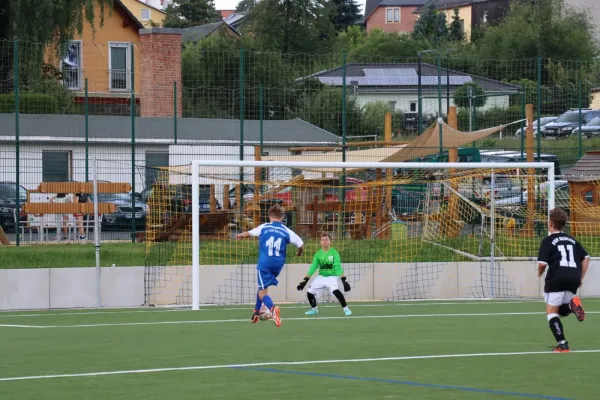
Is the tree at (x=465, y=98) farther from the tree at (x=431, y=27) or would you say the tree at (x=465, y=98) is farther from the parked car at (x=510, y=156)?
the tree at (x=431, y=27)

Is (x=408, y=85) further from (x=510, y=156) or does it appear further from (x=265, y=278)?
(x=265, y=278)

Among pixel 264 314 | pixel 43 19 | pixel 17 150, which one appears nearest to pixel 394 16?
pixel 43 19

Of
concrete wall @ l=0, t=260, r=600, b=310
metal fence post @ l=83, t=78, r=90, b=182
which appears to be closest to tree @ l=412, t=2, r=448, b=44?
metal fence post @ l=83, t=78, r=90, b=182

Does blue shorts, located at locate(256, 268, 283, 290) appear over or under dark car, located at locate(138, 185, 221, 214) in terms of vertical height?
under

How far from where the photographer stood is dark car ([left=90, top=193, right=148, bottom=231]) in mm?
22856

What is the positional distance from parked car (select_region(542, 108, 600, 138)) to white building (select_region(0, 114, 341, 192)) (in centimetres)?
516

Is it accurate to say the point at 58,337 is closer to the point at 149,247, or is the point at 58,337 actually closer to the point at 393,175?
the point at 149,247

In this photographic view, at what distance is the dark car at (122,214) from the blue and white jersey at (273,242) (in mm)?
8148

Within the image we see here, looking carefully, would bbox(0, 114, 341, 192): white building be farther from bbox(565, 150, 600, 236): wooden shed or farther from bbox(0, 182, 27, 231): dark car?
bbox(565, 150, 600, 236): wooden shed

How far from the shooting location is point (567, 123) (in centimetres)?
2678

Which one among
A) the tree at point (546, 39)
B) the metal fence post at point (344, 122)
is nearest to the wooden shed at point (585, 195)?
the metal fence post at point (344, 122)

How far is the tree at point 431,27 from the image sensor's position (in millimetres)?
104244

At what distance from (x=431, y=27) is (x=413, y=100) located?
8000 centimetres

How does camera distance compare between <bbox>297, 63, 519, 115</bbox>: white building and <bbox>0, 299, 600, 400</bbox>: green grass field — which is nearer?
<bbox>0, 299, 600, 400</bbox>: green grass field
